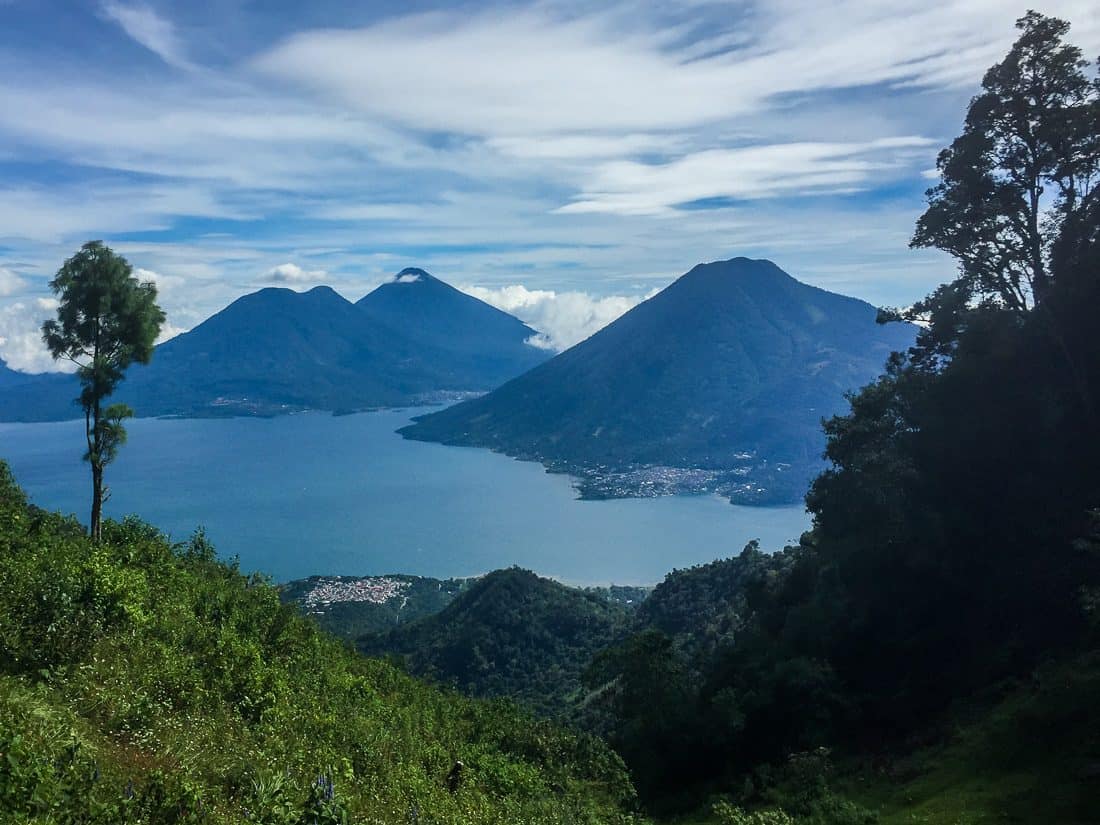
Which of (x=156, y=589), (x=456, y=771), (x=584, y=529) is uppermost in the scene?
(x=156, y=589)

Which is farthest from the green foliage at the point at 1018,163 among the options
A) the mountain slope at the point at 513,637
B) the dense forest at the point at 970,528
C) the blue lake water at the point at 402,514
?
the blue lake water at the point at 402,514

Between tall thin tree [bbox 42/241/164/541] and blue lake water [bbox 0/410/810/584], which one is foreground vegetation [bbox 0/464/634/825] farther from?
blue lake water [bbox 0/410/810/584]

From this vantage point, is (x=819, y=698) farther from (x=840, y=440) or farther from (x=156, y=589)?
(x=156, y=589)

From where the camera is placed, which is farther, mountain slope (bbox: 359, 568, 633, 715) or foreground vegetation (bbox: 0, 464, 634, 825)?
mountain slope (bbox: 359, 568, 633, 715)

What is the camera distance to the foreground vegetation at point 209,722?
5.00m

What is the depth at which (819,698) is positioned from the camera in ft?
47.3

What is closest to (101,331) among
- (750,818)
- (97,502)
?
(97,502)

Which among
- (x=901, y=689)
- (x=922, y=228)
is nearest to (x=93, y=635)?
(x=901, y=689)

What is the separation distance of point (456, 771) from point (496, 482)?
148119mm

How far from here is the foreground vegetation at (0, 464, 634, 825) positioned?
5000 millimetres

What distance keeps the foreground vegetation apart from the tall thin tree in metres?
1.80

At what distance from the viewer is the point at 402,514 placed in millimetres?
125812

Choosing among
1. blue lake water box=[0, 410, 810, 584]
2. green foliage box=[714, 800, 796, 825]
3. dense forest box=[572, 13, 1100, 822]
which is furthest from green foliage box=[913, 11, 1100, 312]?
blue lake water box=[0, 410, 810, 584]

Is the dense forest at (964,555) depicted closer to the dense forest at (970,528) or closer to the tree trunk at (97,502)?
the dense forest at (970,528)
